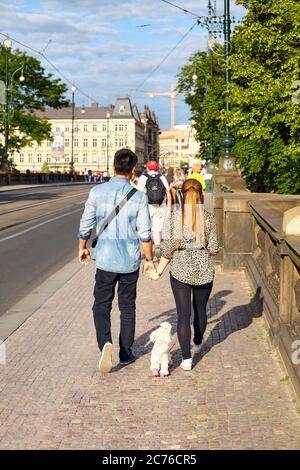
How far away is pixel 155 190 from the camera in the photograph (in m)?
14.0

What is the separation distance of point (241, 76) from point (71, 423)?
2544 cm

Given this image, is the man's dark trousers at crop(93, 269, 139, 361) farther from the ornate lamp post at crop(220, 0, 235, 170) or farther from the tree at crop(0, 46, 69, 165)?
the tree at crop(0, 46, 69, 165)

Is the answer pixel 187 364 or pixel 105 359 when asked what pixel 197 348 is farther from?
pixel 105 359

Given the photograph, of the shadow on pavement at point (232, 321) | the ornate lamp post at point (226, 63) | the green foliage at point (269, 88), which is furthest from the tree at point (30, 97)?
the shadow on pavement at point (232, 321)

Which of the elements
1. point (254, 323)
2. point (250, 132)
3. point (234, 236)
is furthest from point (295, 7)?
point (254, 323)

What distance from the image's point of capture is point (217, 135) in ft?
162

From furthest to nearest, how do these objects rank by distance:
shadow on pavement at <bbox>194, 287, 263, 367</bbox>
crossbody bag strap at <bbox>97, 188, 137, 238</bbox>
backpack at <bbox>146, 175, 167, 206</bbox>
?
1. backpack at <bbox>146, 175, 167, 206</bbox>
2. shadow on pavement at <bbox>194, 287, 263, 367</bbox>
3. crossbody bag strap at <bbox>97, 188, 137, 238</bbox>

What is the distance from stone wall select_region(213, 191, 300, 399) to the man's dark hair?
1416mm

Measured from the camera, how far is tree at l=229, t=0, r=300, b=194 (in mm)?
27375

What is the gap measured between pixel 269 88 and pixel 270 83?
23cm

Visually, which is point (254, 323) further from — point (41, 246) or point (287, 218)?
point (41, 246)

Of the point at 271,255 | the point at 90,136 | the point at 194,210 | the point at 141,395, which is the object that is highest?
the point at 90,136

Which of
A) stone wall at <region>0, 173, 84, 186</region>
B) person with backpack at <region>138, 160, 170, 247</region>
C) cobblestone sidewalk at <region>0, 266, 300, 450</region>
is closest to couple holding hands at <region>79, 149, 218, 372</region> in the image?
cobblestone sidewalk at <region>0, 266, 300, 450</region>

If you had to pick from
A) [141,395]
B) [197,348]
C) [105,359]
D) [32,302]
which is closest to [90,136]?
[32,302]
